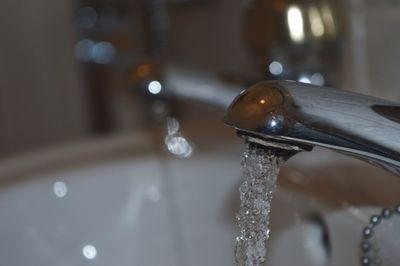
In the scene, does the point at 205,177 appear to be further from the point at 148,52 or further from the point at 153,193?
the point at 148,52

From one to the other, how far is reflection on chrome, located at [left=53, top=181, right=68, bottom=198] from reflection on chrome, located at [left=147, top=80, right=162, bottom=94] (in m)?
0.10

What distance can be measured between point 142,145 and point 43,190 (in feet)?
0.30

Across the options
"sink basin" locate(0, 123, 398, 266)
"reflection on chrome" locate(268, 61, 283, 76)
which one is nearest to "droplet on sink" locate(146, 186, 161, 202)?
"sink basin" locate(0, 123, 398, 266)

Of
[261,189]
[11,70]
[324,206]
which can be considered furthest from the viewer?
[11,70]

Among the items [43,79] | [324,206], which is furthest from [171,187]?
[43,79]

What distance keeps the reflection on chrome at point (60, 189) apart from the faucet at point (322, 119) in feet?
0.90

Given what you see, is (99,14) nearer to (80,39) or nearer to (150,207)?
(80,39)

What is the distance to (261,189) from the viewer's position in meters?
0.35

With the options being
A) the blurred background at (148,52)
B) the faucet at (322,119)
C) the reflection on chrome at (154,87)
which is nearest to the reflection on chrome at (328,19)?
the blurred background at (148,52)

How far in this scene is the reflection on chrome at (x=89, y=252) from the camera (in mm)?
541

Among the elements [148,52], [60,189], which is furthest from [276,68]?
[148,52]

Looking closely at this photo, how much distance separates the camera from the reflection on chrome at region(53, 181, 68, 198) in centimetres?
56

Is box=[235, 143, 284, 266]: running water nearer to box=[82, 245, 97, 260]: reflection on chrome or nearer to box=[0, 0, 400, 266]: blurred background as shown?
box=[0, 0, 400, 266]: blurred background

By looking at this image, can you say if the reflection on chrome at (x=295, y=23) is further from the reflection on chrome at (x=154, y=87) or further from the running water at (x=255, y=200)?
the running water at (x=255, y=200)
